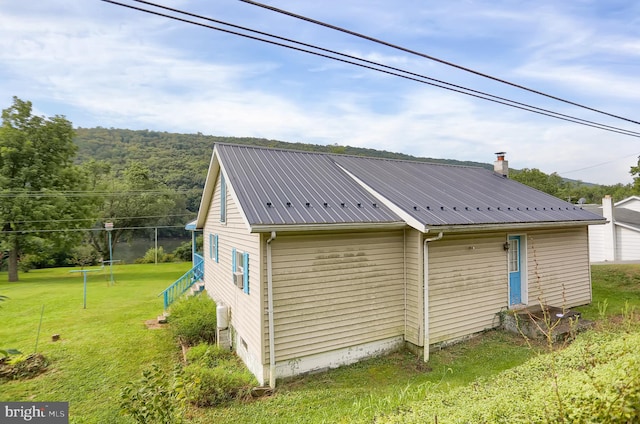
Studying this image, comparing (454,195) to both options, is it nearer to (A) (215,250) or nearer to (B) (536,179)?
(A) (215,250)

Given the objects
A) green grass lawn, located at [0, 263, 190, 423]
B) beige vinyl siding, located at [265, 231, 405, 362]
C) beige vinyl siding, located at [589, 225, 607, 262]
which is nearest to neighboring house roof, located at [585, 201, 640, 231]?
beige vinyl siding, located at [589, 225, 607, 262]

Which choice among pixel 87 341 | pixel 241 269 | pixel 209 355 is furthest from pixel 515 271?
pixel 87 341

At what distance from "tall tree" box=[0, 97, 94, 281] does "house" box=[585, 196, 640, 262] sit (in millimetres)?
34500

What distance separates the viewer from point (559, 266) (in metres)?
10.2

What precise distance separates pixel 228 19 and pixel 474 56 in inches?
294

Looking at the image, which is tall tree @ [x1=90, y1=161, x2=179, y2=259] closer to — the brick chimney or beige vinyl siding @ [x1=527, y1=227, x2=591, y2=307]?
the brick chimney

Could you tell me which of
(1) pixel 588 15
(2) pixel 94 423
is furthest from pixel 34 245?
(1) pixel 588 15

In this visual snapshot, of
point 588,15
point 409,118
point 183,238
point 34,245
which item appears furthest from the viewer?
point 183,238

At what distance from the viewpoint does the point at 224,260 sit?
990 cm

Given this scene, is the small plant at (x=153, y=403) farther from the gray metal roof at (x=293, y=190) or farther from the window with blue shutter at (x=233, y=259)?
the window with blue shutter at (x=233, y=259)

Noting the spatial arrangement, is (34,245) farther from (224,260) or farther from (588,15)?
(588,15)

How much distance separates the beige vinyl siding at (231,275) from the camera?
652 cm

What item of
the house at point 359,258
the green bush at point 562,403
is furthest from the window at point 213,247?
the green bush at point 562,403

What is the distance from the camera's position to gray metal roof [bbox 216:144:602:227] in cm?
701
